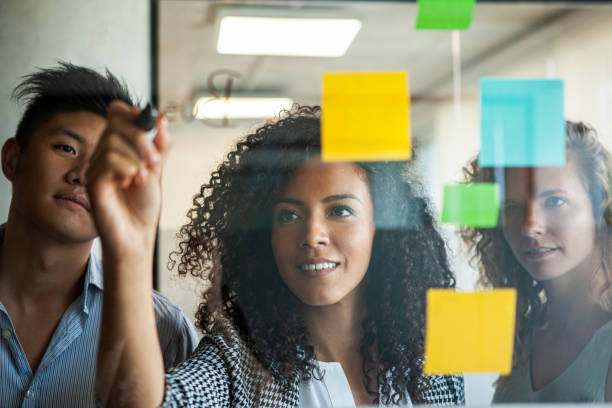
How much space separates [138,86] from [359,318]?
499 millimetres

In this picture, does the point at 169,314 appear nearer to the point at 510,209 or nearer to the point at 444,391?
the point at 444,391

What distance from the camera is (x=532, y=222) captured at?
38.4 inches

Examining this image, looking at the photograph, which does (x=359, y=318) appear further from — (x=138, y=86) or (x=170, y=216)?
(x=138, y=86)

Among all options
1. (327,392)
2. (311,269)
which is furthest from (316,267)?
(327,392)

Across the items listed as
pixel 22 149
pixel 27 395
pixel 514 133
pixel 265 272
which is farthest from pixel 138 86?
pixel 514 133

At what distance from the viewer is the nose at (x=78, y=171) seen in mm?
867

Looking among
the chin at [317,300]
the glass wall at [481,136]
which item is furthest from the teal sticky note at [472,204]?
the chin at [317,300]

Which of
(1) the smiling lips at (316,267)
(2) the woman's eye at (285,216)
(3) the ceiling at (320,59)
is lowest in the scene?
(1) the smiling lips at (316,267)

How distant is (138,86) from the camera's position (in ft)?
3.10

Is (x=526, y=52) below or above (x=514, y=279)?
above

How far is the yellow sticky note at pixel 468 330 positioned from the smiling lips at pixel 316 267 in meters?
0.17

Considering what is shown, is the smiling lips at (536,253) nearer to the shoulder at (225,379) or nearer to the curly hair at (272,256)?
the curly hair at (272,256)

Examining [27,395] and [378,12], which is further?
[378,12]

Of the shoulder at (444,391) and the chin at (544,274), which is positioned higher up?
the chin at (544,274)
